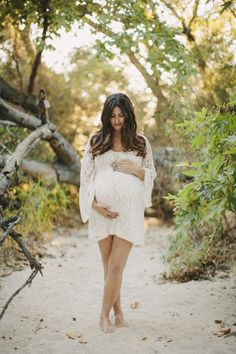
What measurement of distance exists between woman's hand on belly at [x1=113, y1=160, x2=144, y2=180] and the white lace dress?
0.10ft

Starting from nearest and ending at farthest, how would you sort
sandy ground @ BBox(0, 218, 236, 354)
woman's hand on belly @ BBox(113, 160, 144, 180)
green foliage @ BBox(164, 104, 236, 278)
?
green foliage @ BBox(164, 104, 236, 278), sandy ground @ BBox(0, 218, 236, 354), woman's hand on belly @ BBox(113, 160, 144, 180)

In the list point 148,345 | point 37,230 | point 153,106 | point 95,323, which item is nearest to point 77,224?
point 37,230

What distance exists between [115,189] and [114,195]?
1.9 inches

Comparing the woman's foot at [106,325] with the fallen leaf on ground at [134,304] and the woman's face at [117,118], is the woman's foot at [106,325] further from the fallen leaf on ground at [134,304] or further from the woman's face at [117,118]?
the woman's face at [117,118]

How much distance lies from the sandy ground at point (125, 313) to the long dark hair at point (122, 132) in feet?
4.77

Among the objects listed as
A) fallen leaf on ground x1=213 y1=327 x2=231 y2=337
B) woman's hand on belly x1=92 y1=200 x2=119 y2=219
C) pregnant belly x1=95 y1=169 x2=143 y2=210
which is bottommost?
fallen leaf on ground x1=213 y1=327 x2=231 y2=337

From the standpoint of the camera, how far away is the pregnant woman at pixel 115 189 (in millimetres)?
3232

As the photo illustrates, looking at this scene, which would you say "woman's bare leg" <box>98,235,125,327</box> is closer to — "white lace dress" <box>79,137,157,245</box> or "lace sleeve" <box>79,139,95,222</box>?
"white lace dress" <box>79,137,157,245</box>

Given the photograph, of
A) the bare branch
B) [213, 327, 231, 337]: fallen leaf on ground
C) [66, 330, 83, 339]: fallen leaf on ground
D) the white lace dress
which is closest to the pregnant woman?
the white lace dress

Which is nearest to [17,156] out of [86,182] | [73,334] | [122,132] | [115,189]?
[86,182]

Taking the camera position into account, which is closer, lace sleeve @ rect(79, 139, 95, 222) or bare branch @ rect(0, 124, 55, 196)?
lace sleeve @ rect(79, 139, 95, 222)

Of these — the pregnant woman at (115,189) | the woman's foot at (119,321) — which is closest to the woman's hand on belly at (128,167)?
the pregnant woman at (115,189)

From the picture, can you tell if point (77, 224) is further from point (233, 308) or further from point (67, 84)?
point (233, 308)

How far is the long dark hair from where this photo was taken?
3.33m
